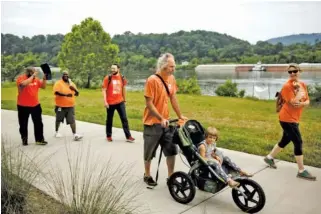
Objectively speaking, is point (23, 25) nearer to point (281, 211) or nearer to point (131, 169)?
point (131, 169)

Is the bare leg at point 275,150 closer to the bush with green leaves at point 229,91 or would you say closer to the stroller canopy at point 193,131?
the bush with green leaves at point 229,91

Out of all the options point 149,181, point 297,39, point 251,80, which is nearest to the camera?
point 149,181

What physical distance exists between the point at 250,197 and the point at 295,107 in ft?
3.91

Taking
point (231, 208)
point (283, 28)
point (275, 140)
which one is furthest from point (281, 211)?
point (283, 28)

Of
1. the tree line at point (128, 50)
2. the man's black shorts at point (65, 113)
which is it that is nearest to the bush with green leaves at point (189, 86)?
the tree line at point (128, 50)

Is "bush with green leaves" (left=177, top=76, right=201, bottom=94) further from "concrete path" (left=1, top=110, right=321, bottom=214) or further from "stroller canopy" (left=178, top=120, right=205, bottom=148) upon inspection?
"stroller canopy" (left=178, top=120, right=205, bottom=148)

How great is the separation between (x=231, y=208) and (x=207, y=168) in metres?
0.42

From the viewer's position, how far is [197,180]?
319 centimetres

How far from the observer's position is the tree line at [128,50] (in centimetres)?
436

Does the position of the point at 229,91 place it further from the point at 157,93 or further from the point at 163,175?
the point at 157,93

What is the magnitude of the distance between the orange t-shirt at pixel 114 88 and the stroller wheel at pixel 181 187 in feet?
6.95

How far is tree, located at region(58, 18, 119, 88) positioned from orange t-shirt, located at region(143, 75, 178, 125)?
1.95 meters

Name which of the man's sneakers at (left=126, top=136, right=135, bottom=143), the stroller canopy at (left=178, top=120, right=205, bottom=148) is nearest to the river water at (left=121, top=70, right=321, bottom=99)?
the man's sneakers at (left=126, top=136, right=135, bottom=143)

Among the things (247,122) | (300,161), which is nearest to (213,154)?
(300,161)
